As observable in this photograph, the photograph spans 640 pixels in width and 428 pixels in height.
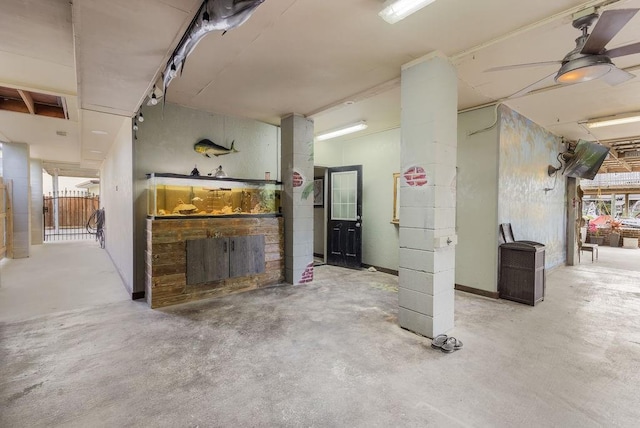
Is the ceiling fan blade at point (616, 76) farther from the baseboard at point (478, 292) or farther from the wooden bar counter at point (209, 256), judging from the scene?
the wooden bar counter at point (209, 256)

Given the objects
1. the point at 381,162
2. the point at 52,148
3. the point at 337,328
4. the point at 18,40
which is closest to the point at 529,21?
the point at 337,328

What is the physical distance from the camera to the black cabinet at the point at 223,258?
4211 mm

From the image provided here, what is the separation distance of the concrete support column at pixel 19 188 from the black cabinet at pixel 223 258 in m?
6.73

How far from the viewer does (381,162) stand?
629 cm

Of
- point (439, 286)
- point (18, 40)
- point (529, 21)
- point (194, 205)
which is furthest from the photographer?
point (194, 205)

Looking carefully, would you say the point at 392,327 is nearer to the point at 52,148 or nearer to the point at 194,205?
the point at 194,205

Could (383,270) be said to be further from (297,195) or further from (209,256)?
(209,256)

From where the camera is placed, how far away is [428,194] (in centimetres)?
305

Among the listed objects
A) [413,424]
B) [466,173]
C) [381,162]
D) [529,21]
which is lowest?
[413,424]

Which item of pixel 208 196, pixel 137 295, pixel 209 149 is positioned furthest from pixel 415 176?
pixel 137 295

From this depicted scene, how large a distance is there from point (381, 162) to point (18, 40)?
5.48 m

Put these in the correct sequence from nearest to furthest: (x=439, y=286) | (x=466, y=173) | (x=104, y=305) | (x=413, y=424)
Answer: (x=413, y=424) → (x=439, y=286) → (x=104, y=305) → (x=466, y=173)

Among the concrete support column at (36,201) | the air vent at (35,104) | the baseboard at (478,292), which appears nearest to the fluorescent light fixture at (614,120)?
the baseboard at (478,292)

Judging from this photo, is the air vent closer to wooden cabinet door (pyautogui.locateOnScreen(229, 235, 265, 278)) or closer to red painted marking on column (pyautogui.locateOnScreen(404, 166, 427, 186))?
wooden cabinet door (pyautogui.locateOnScreen(229, 235, 265, 278))
